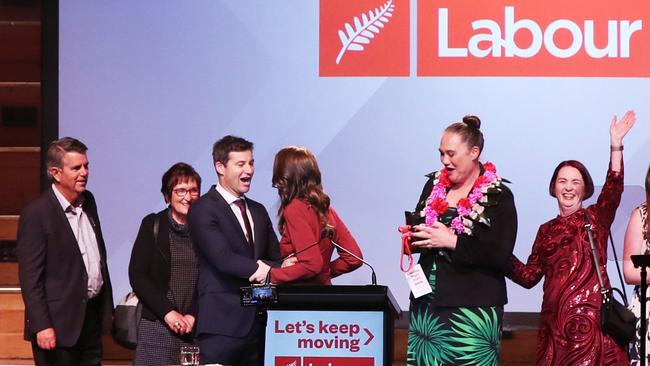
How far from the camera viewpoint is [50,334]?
466 centimetres

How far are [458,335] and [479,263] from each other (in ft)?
0.96

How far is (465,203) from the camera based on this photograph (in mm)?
4105

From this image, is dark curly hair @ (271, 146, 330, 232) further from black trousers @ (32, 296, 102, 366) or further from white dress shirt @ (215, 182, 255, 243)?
black trousers @ (32, 296, 102, 366)

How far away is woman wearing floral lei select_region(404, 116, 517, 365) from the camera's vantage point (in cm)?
406

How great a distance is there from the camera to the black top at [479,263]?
404cm

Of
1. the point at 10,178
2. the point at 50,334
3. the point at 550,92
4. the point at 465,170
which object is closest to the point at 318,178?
the point at 465,170

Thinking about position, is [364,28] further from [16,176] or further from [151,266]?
[16,176]

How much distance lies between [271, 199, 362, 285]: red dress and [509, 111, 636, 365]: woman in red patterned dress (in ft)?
2.71

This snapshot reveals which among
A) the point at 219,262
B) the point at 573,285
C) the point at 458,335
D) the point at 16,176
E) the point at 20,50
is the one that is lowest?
the point at 458,335

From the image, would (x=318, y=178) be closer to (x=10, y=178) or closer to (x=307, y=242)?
(x=307, y=242)

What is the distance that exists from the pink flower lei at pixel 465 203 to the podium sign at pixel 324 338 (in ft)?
1.54

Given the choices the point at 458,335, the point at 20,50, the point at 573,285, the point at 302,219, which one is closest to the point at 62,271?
the point at 302,219

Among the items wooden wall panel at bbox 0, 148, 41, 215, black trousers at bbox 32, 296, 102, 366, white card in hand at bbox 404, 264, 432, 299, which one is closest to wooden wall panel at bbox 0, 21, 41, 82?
wooden wall panel at bbox 0, 148, 41, 215

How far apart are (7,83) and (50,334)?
3.53 m
